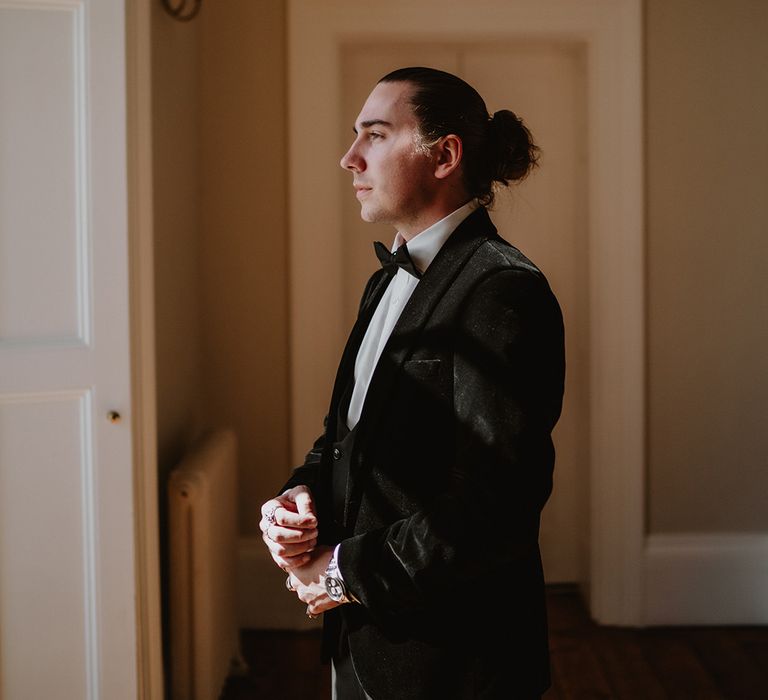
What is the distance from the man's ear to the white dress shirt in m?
0.07

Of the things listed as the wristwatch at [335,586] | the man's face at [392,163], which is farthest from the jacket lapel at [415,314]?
the wristwatch at [335,586]

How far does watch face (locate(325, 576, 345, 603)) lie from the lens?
1138 millimetres

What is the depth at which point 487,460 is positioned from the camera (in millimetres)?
1028

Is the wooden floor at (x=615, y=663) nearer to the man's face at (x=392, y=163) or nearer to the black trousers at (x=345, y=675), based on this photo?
the black trousers at (x=345, y=675)

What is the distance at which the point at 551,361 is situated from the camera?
1.08m

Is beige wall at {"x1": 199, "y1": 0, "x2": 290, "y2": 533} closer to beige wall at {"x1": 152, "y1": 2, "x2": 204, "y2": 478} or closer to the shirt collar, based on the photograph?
beige wall at {"x1": 152, "y1": 2, "x2": 204, "y2": 478}

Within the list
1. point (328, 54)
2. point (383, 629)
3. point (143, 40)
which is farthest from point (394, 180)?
point (328, 54)

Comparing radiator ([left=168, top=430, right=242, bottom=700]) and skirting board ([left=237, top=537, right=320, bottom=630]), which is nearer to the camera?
radiator ([left=168, top=430, right=242, bottom=700])

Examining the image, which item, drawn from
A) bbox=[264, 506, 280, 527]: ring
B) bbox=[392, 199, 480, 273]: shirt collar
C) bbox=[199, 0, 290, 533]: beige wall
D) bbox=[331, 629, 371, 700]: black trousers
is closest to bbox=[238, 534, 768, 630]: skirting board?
bbox=[199, 0, 290, 533]: beige wall

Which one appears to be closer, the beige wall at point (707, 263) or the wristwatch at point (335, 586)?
the wristwatch at point (335, 586)

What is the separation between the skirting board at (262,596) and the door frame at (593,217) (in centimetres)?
45

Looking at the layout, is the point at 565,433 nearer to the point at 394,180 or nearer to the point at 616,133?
the point at 616,133

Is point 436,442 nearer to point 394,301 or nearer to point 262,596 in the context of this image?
point 394,301

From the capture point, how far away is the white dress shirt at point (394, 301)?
125 centimetres
